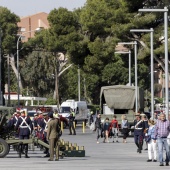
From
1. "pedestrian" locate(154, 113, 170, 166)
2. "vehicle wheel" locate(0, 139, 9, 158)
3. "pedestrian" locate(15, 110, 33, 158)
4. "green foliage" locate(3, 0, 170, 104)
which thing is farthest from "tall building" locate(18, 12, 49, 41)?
"pedestrian" locate(154, 113, 170, 166)

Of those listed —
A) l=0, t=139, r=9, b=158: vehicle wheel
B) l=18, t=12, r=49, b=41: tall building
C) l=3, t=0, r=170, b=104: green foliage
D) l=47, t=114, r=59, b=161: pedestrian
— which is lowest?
l=0, t=139, r=9, b=158: vehicle wheel

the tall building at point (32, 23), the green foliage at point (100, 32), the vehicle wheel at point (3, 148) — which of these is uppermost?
the tall building at point (32, 23)

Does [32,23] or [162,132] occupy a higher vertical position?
[32,23]

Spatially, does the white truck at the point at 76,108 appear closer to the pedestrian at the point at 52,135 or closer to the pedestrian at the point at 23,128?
the pedestrian at the point at 23,128

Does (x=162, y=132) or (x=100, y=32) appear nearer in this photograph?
(x=162, y=132)

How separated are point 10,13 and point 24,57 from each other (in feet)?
19.5

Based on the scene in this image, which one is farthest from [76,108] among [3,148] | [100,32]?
[3,148]

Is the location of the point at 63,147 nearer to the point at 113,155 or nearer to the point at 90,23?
the point at 113,155

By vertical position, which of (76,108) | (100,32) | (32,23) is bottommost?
(76,108)

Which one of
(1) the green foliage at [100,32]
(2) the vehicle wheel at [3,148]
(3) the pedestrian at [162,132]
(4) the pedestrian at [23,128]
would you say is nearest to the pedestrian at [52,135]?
(2) the vehicle wheel at [3,148]

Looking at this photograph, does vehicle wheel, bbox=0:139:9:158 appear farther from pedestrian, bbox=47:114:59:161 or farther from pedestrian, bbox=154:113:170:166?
pedestrian, bbox=154:113:170:166

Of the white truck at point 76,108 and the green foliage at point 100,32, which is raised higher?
the green foliage at point 100,32

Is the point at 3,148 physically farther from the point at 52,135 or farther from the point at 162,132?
the point at 162,132

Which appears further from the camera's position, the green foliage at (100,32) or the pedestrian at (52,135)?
the green foliage at (100,32)
